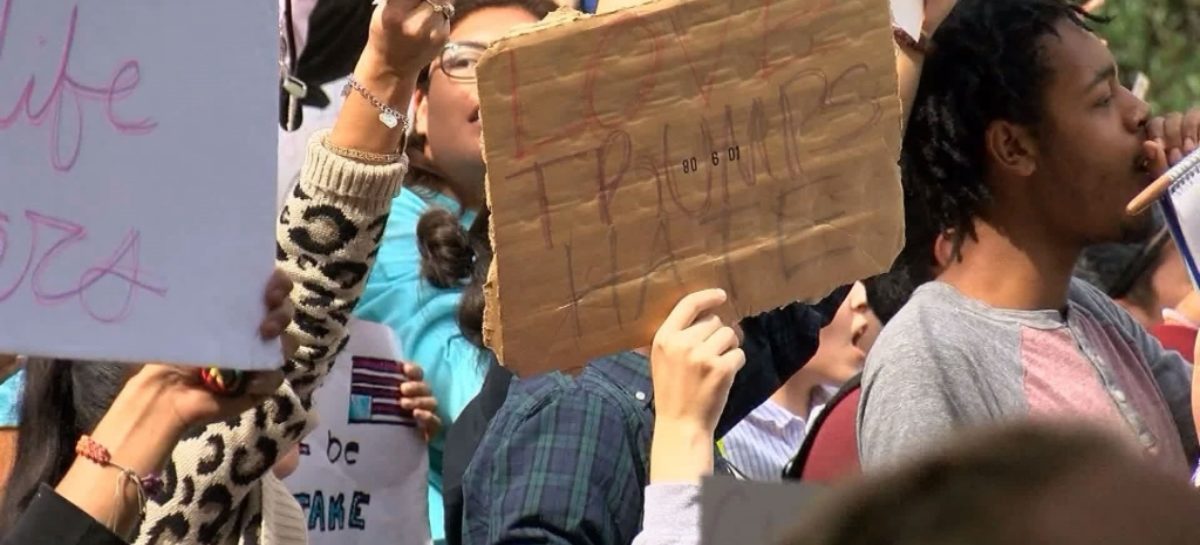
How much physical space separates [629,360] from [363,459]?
2.59ft

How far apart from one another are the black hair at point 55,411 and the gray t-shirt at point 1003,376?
0.95 metres

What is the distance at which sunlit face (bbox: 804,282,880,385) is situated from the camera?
4.00m

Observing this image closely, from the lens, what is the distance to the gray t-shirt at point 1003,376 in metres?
2.48

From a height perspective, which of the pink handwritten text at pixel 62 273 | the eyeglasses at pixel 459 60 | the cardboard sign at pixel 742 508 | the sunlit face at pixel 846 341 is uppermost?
the pink handwritten text at pixel 62 273

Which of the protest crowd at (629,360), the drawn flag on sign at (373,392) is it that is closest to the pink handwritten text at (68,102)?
the protest crowd at (629,360)

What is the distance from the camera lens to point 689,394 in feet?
6.89

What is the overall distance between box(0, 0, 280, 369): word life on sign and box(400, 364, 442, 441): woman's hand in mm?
1268

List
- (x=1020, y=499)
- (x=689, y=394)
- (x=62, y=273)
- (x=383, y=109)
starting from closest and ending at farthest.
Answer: (x=1020, y=499) → (x=62, y=273) → (x=689, y=394) → (x=383, y=109)

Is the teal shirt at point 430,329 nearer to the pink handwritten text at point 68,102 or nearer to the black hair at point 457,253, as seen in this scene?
the black hair at point 457,253

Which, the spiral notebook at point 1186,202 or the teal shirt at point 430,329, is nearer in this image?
the spiral notebook at point 1186,202

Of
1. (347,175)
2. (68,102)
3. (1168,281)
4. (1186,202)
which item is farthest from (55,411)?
(1168,281)

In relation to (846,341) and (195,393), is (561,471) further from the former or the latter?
(846,341)

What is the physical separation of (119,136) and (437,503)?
1616 mm

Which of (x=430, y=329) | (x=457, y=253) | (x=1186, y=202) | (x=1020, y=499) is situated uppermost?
(x=1020, y=499)
